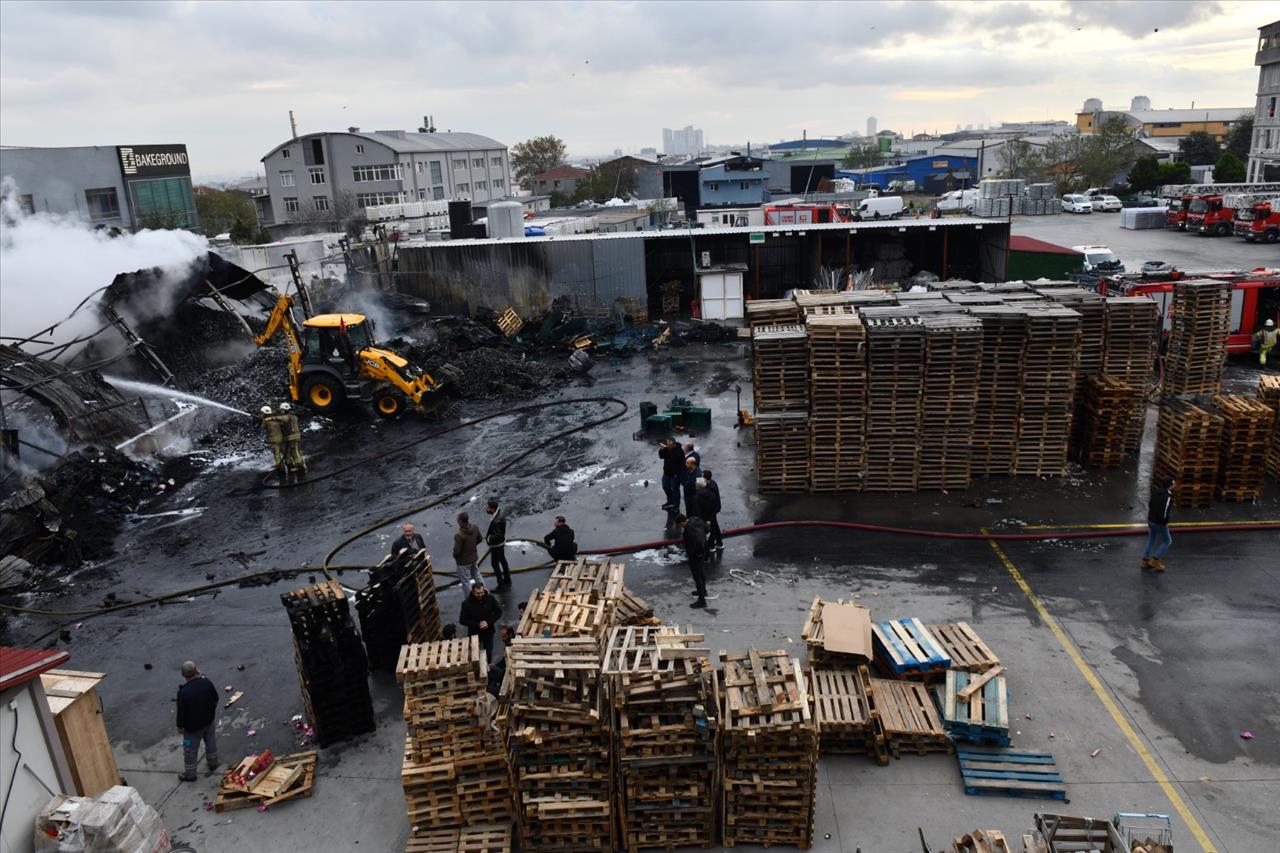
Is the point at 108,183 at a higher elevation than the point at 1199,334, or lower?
higher

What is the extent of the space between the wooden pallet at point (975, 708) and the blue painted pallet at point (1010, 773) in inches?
6.0

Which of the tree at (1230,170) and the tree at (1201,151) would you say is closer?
the tree at (1230,170)

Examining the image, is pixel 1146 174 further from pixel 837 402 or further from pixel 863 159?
pixel 837 402

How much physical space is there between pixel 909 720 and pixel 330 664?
20.7 ft

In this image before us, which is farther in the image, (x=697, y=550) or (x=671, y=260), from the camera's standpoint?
(x=671, y=260)

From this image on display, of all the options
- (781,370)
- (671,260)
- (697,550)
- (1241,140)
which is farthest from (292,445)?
(1241,140)

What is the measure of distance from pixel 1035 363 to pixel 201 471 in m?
17.3

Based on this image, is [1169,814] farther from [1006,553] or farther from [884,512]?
[884,512]

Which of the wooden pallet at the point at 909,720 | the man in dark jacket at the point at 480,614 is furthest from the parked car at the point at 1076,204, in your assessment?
the man in dark jacket at the point at 480,614

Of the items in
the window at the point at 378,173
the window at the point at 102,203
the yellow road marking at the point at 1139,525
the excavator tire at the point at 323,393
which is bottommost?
the yellow road marking at the point at 1139,525

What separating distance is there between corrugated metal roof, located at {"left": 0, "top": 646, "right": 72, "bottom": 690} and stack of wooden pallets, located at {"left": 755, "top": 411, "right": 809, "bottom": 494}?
11015mm

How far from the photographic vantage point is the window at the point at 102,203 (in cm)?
4950

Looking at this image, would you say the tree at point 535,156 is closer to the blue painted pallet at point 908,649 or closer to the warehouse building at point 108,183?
the warehouse building at point 108,183

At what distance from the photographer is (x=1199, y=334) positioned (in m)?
18.6
